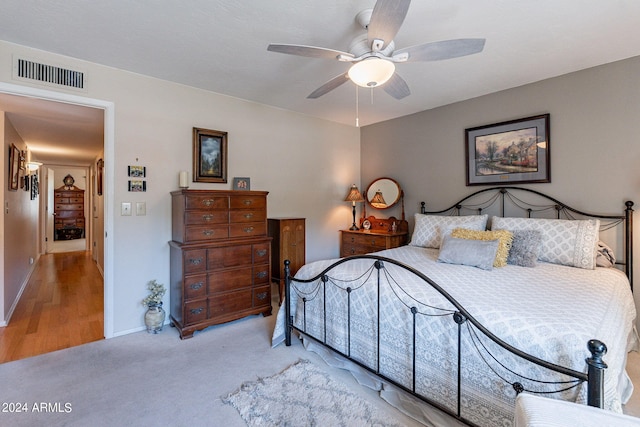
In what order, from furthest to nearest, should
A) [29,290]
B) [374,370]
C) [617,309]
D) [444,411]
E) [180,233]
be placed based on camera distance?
[29,290]
[180,233]
[374,370]
[617,309]
[444,411]

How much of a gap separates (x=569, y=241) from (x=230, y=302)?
3.18 meters

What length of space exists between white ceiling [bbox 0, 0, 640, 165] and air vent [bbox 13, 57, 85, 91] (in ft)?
0.48

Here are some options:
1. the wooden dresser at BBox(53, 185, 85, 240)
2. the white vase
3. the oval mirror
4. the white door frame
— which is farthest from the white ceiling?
the wooden dresser at BBox(53, 185, 85, 240)

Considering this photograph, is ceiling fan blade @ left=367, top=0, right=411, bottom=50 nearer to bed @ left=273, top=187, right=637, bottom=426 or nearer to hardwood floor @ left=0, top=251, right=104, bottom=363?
bed @ left=273, top=187, right=637, bottom=426

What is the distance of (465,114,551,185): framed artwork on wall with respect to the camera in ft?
10.2

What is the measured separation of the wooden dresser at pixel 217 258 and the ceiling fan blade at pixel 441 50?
1998 millimetres

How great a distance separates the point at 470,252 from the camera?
2537 millimetres

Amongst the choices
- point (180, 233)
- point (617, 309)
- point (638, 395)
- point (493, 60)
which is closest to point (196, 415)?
point (180, 233)

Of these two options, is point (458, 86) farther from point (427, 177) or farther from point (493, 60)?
point (427, 177)

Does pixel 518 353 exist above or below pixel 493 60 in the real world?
below

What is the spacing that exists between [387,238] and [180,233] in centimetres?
249

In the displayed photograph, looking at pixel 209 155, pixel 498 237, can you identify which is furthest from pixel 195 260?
pixel 498 237

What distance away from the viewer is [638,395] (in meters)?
1.94

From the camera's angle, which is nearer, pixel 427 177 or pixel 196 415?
pixel 196 415
